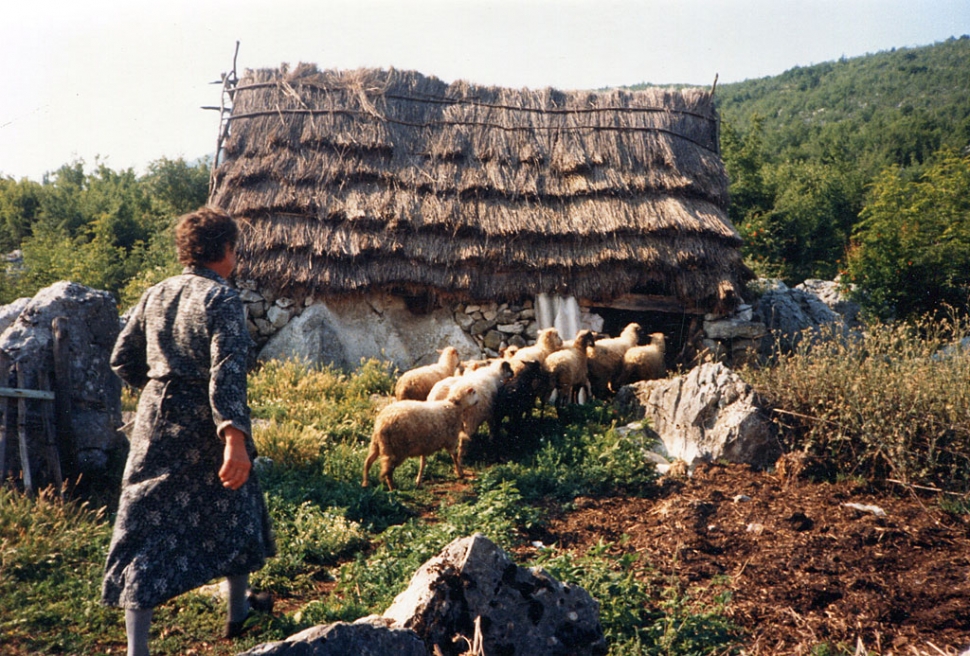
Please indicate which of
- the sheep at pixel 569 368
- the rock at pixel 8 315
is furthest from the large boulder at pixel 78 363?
the sheep at pixel 569 368

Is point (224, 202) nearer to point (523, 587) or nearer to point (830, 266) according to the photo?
point (523, 587)

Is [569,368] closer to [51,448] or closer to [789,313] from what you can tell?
[51,448]

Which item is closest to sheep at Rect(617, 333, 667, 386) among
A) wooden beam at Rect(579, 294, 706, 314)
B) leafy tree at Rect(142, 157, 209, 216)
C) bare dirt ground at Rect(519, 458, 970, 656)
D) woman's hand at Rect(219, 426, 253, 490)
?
wooden beam at Rect(579, 294, 706, 314)

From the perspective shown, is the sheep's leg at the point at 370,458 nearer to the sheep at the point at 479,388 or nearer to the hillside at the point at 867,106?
the sheep at the point at 479,388

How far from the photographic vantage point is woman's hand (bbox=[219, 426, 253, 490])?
3.09 m

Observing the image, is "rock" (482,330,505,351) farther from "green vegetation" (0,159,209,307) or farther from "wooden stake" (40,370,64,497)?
"green vegetation" (0,159,209,307)

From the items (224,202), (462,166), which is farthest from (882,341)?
(224,202)

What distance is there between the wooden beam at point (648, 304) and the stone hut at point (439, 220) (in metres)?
0.03

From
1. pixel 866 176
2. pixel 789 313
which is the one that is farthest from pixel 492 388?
pixel 866 176

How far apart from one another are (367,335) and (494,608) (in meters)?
7.48

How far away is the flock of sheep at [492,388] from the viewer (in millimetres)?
5820

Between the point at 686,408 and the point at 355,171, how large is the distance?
20.7ft

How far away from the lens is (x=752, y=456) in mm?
6160

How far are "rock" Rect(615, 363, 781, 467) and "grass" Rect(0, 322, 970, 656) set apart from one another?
25 cm
